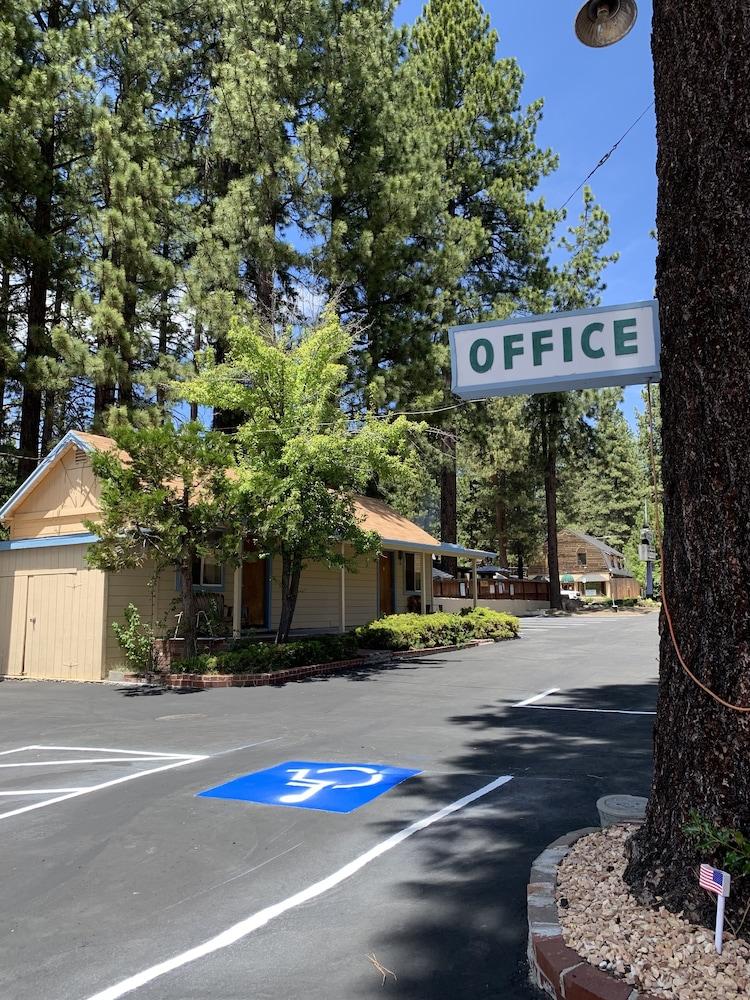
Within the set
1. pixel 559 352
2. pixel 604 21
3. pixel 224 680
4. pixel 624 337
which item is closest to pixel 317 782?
pixel 559 352

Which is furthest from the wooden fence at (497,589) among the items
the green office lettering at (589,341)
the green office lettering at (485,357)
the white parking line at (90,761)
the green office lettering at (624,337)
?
the green office lettering at (624,337)

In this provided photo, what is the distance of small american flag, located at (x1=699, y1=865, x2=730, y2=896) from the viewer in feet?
10.1

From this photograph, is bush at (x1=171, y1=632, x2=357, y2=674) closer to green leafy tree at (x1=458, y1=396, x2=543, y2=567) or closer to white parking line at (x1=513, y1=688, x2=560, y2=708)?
white parking line at (x1=513, y1=688, x2=560, y2=708)

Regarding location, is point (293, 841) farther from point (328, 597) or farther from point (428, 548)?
point (428, 548)

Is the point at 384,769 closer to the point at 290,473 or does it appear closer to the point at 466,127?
the point at 290,473

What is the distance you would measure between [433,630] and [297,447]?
841cm

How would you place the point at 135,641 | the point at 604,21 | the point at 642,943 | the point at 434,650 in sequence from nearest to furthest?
1. the point at 642,943
2. the point at 604,21
3. the point at 135,641
4. the point at 434,650

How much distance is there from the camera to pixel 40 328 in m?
21.5

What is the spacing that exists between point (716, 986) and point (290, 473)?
12874 millimetres

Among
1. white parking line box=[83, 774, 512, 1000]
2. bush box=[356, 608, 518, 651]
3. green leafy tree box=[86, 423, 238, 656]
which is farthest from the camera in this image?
bush box=[356, 608, 518, 651]

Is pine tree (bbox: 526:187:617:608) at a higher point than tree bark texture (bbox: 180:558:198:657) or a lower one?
higher

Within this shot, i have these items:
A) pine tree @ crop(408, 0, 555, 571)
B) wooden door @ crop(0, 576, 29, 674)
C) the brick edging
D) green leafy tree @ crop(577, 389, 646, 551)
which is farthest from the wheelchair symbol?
green leafy tree @ crop(577, 389, 646, 551)

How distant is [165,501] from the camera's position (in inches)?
588

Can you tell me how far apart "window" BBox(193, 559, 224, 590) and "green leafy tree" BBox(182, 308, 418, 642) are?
230cm
